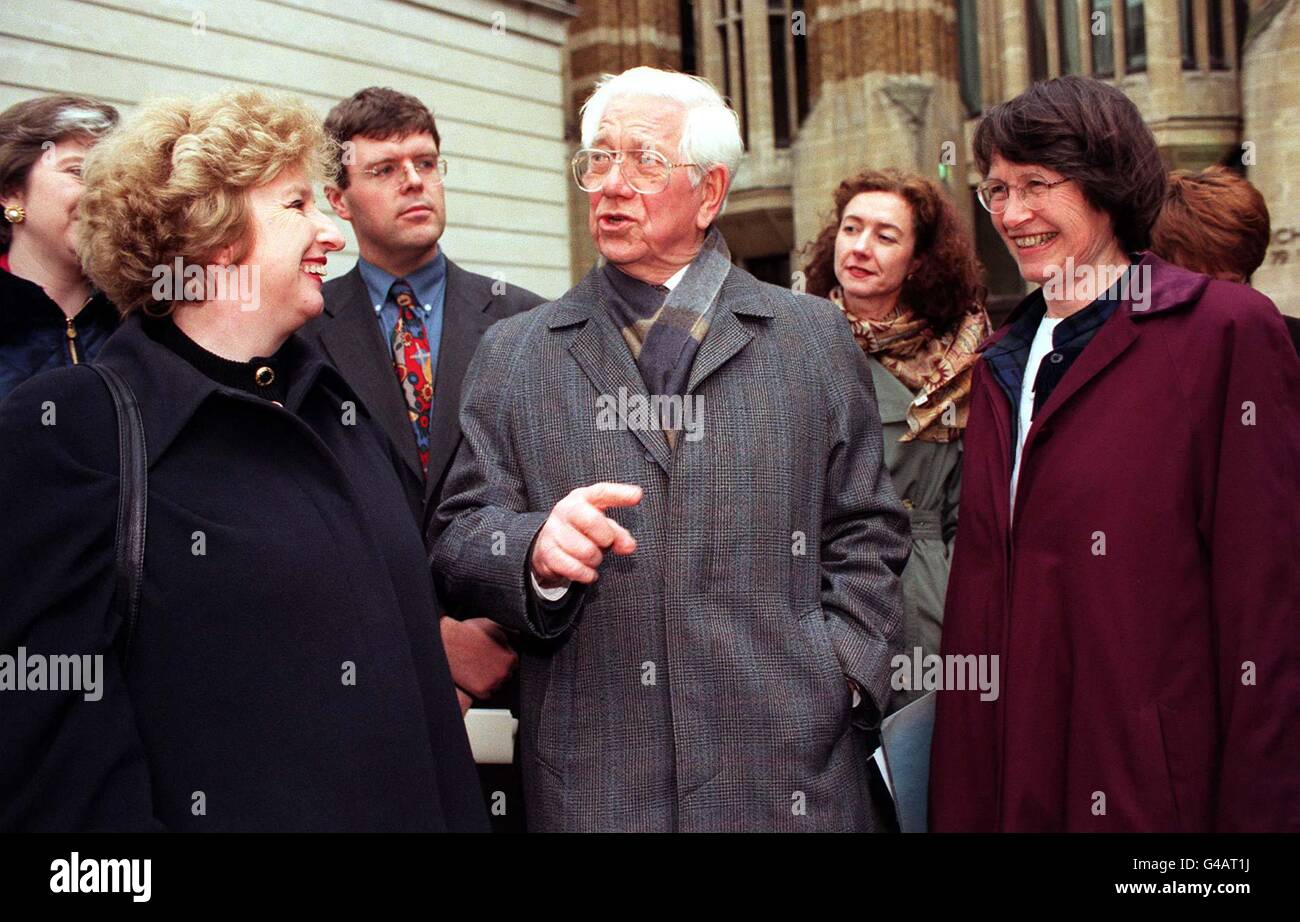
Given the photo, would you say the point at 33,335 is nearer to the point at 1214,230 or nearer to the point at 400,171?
the point at 400,171

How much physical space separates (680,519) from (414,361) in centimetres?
142

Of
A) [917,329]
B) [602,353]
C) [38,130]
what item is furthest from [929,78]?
[602,353]

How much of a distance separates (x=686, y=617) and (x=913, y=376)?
56.7 inches

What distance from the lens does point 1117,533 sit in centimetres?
236

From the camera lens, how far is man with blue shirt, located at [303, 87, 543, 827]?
11.5 feet

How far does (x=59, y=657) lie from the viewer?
1667 millimetres

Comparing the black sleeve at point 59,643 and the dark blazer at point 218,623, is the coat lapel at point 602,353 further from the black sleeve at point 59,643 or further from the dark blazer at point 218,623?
the black sleeve at point 59,643

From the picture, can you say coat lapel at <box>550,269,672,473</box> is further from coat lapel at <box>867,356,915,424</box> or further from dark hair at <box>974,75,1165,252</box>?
coat lapel at <box>867,356,915,424</box>

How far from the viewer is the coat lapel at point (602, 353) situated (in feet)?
8.43

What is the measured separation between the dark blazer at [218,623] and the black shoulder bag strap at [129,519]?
0.05ft

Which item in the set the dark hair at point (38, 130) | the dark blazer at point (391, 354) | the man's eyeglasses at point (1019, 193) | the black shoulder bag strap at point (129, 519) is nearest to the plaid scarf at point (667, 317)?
the man's eyeglasses at point (1019, 193)

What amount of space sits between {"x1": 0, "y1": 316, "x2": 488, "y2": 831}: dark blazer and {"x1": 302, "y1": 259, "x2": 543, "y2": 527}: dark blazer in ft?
4.09
